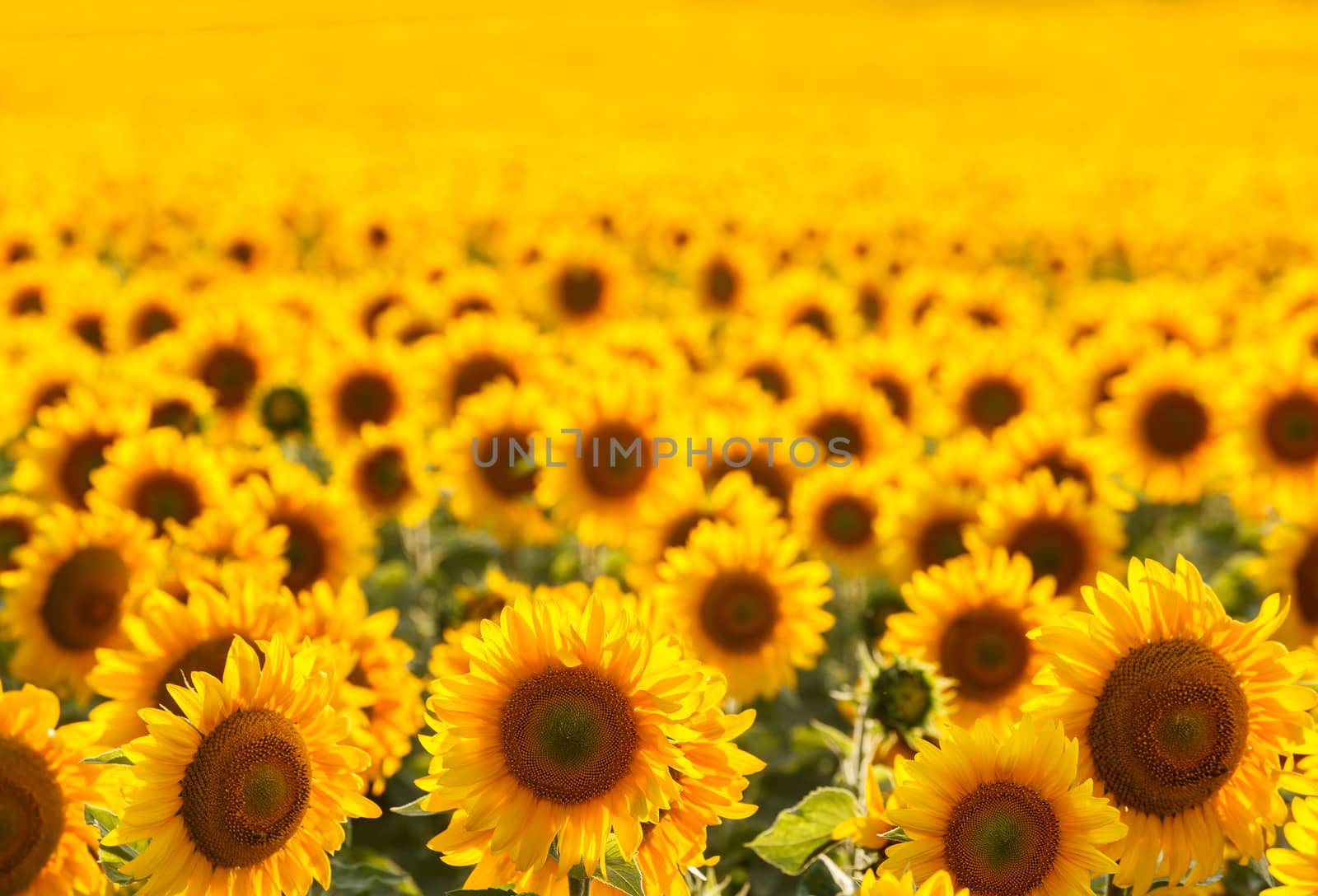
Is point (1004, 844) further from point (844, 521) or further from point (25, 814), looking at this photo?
point (844, 521)

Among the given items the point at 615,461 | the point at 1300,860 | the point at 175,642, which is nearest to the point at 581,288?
the point at 615,461

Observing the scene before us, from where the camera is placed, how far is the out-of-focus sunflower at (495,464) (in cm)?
561

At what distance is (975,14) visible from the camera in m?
58.0

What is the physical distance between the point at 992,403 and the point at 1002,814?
174 inches

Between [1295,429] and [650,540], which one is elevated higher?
[1295,429]

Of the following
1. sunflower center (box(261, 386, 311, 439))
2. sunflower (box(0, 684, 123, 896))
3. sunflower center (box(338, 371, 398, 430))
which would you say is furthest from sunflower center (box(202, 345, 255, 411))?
sunflower (box(0, 684, 123, 896))

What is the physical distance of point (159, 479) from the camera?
4.73 m

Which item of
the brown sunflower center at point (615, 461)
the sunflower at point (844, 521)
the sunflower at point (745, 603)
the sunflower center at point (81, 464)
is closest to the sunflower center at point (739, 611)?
the sunflower at point (745, 603)

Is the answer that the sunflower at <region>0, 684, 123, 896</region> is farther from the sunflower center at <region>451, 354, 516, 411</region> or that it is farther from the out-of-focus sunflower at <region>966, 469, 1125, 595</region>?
the sunflower center at <region>451, 354, 516, 411</region>

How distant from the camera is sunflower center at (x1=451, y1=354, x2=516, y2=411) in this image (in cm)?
648

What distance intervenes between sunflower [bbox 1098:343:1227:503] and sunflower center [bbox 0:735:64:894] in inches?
204

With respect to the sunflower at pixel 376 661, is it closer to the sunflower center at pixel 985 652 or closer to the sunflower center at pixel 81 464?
the sunflower center at pixel 985 652

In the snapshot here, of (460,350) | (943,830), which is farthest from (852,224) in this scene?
(943,830)

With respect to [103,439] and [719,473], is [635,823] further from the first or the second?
[103,439]
